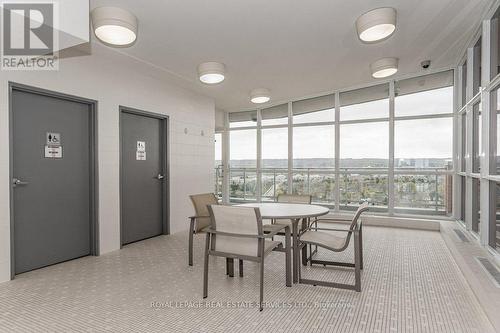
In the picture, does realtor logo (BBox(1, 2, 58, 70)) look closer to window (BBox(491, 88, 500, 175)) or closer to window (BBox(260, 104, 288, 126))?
window (BBox(491, 88, 500, 175))

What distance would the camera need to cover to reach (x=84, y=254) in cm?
397

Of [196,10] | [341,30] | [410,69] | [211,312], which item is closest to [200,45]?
[196,10]

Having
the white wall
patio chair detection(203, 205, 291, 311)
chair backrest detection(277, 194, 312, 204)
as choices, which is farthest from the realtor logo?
chair backrest detection(277, 194, 312, 204)

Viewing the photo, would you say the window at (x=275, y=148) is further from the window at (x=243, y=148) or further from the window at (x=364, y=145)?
the window at (x=364, y=145)

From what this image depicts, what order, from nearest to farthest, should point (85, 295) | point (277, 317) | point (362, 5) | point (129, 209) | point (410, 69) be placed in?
point (277, 317) → point (85, 295) → point (362, 5) → point (129, 209) → point (410, 69)

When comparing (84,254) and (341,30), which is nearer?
(341,30)


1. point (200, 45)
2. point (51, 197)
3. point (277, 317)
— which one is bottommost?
point (277, 317)

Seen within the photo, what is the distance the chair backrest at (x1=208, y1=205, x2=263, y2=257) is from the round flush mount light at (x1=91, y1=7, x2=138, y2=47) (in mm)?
1914

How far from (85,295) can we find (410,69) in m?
6.08

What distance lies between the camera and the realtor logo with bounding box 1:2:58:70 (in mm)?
2789

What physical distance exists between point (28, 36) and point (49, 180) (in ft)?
5.25

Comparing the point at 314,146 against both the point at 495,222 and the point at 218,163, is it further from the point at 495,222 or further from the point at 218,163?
the point at 495,222

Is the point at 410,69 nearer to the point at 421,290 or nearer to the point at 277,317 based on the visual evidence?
the point at 421,290

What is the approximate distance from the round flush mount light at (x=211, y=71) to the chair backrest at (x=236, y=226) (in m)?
2.30
